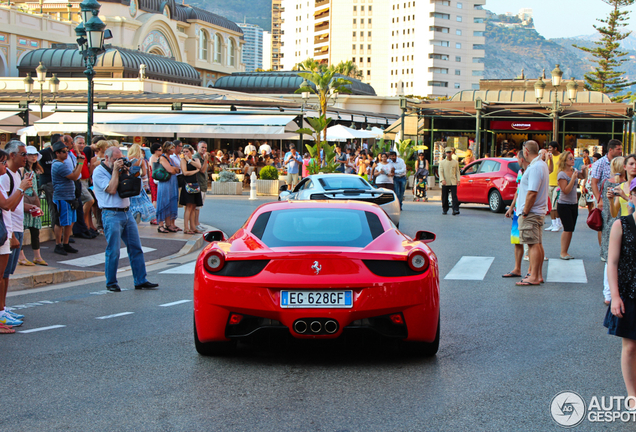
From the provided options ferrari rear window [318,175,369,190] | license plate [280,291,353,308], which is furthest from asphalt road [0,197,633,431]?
ferrari rear window [318,175,369,190]

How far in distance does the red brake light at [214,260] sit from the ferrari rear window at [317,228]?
38cm

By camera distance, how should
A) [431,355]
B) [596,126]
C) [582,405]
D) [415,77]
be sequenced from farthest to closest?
1. [415,77]
2. [596,126]
3. [431,355]
4. [582,405]

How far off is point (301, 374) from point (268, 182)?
2298cm

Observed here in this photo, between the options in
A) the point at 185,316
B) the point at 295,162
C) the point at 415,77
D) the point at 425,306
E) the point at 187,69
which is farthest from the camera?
the point at 415,77

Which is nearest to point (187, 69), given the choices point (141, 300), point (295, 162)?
point (295, 162)

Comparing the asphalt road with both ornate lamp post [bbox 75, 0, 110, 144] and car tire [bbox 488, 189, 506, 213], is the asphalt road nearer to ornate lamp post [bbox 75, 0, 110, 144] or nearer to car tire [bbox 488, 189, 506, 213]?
ornate lamp post [bbox 75, 0, 110, 144]

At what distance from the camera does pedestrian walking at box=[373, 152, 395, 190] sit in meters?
20.5

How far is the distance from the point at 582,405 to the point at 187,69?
189 feet

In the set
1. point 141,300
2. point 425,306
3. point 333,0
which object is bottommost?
point 141,300

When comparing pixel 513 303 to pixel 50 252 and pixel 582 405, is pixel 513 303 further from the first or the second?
pixel 50 252

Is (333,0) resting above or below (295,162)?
above

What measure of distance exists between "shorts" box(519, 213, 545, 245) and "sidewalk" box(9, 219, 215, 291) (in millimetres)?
6074

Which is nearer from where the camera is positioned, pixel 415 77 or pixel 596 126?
pixel 596 126

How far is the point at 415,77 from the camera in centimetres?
14162
